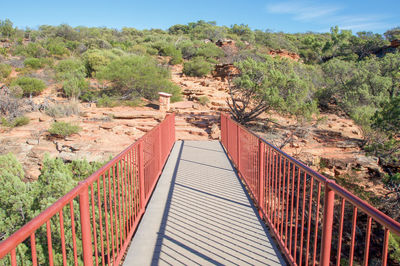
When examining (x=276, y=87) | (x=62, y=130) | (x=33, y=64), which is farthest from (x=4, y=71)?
(x=276, y=87)

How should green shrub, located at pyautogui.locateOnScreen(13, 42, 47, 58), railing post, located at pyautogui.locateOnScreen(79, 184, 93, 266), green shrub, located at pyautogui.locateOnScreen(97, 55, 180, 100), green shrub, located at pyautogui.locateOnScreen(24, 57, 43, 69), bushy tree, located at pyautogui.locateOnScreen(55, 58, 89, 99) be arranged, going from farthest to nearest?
green shrub, located at pyautogui.locateOnScreen(13, 42, 47, 58), green shrub, located at pyautogui.locateOnScreen(24, 57, 43, 69), green shrub, located at pyautogui.locateOnScreen(97, 55, 180, 100), bushy tree, located at pyautogui.locateOnScreen(55, 58, 89, 99), railing post, located at pyautogui.locateOnScreen(79, 184, 93, 266)

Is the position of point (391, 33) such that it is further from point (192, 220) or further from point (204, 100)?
point (192, 220)

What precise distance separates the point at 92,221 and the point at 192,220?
5.38 feet

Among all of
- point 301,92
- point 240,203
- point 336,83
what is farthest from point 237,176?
point 336,83

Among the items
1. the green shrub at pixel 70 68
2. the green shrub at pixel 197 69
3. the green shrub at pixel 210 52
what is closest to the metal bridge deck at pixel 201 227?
the green shrub at pixel 70 68

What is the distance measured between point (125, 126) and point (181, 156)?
6.86 m

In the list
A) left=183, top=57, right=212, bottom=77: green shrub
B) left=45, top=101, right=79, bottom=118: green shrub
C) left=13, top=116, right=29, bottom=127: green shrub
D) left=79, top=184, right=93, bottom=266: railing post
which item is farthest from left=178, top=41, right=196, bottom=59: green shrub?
left=79, top=184, right=93, bottom=266: railing post

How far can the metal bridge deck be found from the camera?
299cm

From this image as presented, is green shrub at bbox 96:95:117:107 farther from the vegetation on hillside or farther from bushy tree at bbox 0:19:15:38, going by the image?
bushy tree at bbox 0:19:15:38

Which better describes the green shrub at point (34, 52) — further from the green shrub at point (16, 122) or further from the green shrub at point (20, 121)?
the green shrub at point (20, 121)

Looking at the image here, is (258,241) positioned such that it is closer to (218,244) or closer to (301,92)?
(218,244)

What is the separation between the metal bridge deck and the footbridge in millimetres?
11

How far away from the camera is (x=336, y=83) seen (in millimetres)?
20766

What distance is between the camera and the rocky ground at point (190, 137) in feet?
32.7
